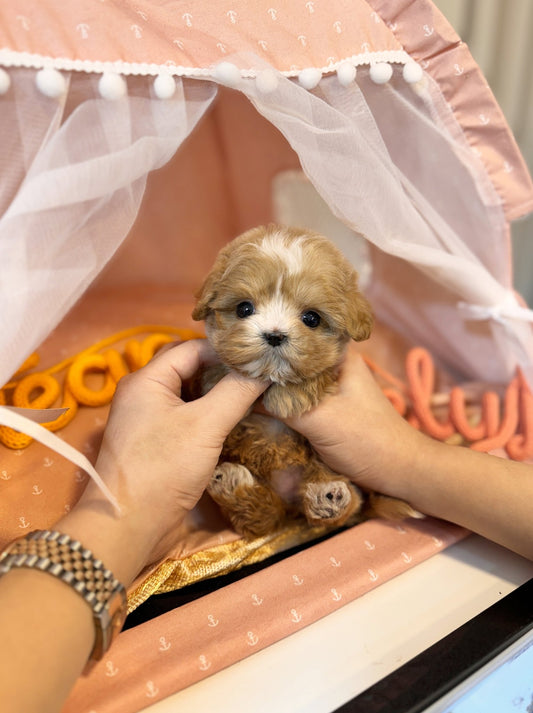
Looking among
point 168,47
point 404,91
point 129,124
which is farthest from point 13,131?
point 404,91

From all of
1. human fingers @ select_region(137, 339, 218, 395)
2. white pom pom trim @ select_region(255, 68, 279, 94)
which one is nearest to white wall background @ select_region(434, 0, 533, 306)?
white pom pom trim @ select_region(255, 68, 279, 94)

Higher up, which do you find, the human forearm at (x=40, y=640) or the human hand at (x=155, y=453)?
the human hand at (x=155, y=453)

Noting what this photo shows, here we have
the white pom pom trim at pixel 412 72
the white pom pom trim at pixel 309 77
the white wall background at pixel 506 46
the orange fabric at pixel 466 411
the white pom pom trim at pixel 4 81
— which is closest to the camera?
the white pom pom trim at pixel 4 81

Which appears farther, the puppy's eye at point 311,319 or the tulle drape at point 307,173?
the puppy's eye at point 311,319

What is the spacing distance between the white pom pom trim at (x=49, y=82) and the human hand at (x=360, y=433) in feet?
2.40

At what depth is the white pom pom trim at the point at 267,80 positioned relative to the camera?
1112 millimetres

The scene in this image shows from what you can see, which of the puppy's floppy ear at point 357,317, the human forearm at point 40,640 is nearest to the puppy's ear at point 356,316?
the puppy's floppy ear at point 357,317

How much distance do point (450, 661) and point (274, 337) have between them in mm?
650

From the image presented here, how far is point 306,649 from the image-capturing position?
1127mm

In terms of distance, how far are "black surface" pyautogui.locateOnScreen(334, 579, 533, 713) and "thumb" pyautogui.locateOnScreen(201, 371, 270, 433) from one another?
20.3 inches

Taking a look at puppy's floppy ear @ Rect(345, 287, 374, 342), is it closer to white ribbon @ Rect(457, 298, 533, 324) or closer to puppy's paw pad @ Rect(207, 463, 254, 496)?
puppy's paw pad @ Rect(207, 463, 254, 496)

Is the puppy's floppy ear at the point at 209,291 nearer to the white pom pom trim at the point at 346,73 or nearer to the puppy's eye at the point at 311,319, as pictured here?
the puppy's eye at the point at 311,319

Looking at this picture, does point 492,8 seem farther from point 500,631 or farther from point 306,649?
point 306,649

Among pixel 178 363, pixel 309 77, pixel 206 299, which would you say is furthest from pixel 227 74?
pixel 178 363
